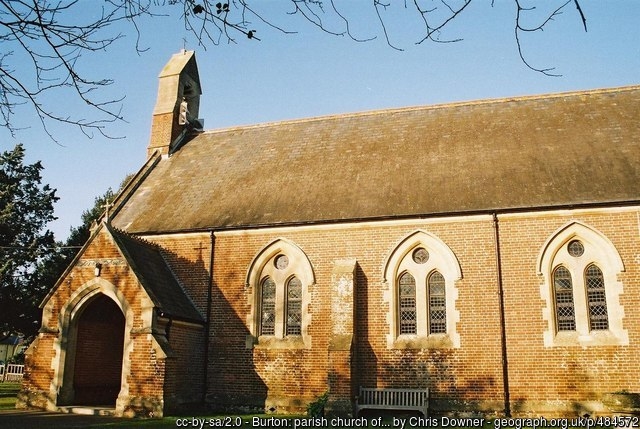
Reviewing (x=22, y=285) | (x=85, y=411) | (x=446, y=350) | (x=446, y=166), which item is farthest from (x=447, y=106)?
(x=22, y=285)

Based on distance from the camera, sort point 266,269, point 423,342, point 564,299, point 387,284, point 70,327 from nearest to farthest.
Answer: point 564,299
point 423,342
point 387,284
point 70,327
point 266,269

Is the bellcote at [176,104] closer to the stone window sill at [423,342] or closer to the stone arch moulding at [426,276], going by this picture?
the stone arch moulding at [426,276]

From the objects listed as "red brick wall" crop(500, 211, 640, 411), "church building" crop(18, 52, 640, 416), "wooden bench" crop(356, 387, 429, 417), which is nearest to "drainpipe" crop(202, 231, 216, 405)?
"church building" crop(18, 52, 640, 416)

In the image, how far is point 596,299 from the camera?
15094 mm

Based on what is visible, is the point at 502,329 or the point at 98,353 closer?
the point at 502,329

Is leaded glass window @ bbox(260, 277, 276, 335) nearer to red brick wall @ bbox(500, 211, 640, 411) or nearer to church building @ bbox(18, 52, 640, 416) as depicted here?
church building @ bbox(18, 52, 640, 416)

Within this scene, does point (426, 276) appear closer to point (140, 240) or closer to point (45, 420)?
point (140, 240)

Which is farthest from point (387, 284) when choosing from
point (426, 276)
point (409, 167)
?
point (409, 167)

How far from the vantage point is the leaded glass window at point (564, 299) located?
15125 millimetres

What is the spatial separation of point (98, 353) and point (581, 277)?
14.8m

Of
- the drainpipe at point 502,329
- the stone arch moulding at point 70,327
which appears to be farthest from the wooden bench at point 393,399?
the stone arch moulding at point 70,327

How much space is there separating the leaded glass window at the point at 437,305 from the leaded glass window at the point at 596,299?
3.80 metres

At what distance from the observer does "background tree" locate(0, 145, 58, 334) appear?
27.4 m

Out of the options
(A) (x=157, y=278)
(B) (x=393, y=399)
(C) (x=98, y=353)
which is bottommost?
(B) (x=393, y=399)
